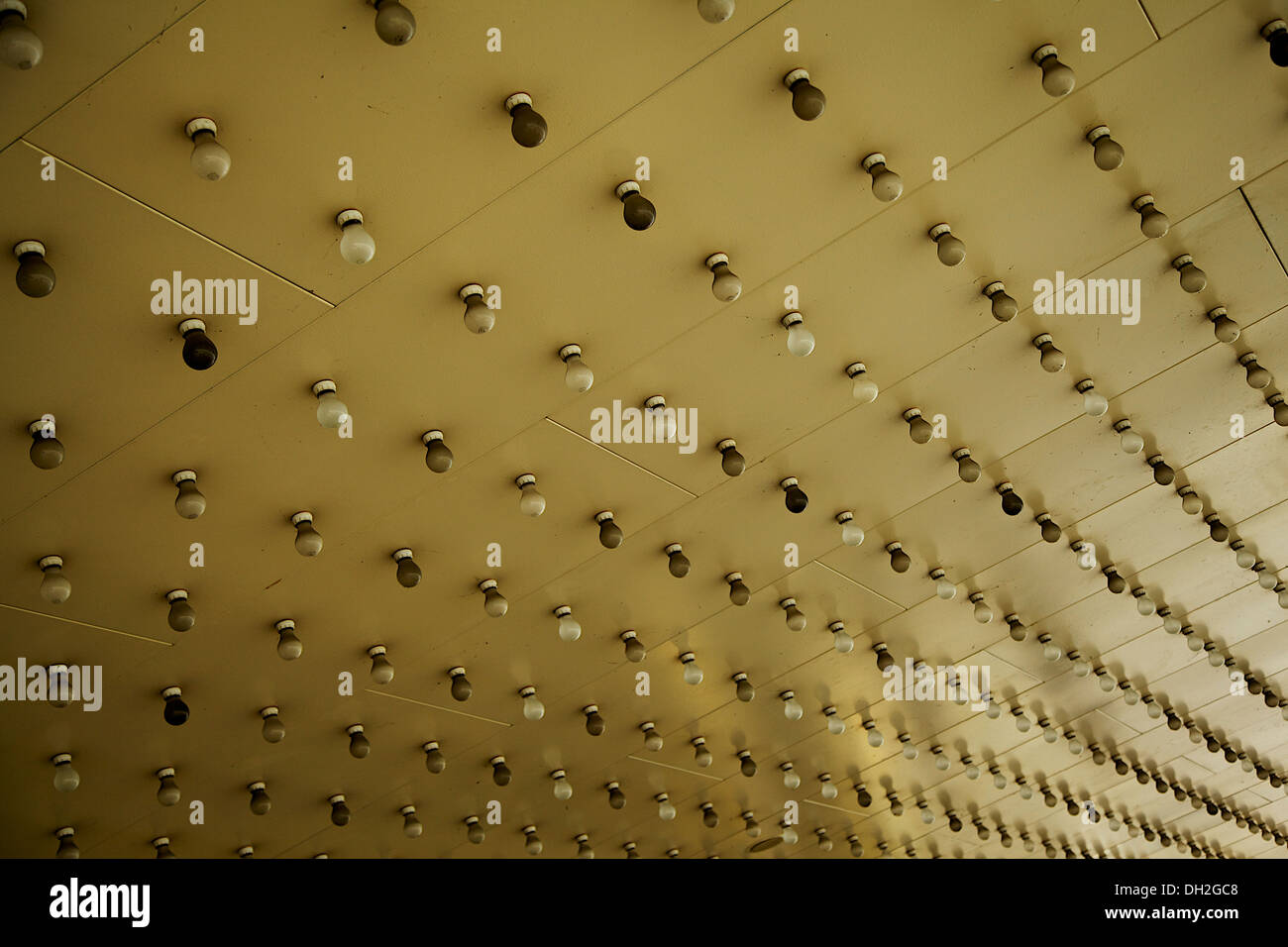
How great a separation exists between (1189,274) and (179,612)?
15.7 ft

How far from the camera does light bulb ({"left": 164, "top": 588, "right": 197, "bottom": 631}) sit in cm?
490

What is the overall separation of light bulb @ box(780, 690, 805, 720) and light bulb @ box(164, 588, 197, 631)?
3.82 m

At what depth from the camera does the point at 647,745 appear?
7.29 metres

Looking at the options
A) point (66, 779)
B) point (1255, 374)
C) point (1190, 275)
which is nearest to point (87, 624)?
point (66, 779)

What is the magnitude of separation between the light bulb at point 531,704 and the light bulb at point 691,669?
35.2 inches

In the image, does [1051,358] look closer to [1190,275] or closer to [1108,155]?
[1190,275]

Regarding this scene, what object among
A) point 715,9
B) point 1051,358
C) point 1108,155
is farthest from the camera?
point 1051,358

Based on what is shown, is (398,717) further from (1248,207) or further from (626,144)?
(1248,207)

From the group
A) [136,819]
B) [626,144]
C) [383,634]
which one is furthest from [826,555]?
[136,819]

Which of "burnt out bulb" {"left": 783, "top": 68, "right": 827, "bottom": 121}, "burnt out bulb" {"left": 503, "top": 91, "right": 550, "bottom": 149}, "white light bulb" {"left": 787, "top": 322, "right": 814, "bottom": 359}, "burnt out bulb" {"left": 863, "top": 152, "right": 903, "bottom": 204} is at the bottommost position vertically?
"white light bulb" {"left": 787, "top": 322, "right": 814, "bottom": 359}

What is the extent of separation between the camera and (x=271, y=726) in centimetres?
603

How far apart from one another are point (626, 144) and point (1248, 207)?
2.97 m

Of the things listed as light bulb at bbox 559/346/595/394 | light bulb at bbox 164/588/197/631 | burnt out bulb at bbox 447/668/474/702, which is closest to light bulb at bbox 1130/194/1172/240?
light bulb at bbox 559/346/595/394

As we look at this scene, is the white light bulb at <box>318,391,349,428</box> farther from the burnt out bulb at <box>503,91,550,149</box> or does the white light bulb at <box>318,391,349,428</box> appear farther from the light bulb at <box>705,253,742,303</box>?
the light bulb at <box>705,253,742,303</box>
